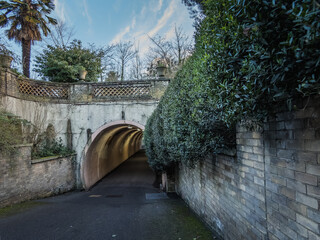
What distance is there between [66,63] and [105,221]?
9473 mm

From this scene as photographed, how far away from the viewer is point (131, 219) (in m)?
5.13

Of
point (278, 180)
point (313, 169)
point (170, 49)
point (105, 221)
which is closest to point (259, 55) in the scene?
point (313, 169)

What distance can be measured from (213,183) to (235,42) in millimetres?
3060

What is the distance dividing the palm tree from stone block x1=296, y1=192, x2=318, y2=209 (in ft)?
43.8

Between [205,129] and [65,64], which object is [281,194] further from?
[65,64]

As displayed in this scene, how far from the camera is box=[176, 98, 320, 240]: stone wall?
1585mm

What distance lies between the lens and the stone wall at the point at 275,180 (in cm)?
158

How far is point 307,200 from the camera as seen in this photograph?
164 centimetres

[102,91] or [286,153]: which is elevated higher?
Result: [102,91]

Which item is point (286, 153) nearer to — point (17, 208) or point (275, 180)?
point (275, 180)

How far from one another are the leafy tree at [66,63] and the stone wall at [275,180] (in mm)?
10578

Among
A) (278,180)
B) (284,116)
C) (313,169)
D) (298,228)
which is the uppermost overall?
(284,116)

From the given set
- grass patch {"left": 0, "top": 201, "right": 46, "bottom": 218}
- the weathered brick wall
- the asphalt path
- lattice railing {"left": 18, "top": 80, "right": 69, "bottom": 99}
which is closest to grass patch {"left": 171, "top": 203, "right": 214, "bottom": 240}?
the asphalt path

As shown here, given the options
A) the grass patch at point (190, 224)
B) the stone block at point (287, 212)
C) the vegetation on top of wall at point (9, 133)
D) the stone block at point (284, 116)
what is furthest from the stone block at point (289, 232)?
the vegetation on top of wall at point (9, 133)
